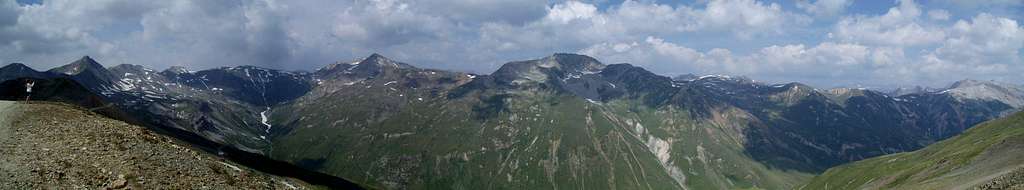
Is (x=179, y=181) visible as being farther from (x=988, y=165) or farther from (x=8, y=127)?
(x=988, y=165)

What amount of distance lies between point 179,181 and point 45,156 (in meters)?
11.1

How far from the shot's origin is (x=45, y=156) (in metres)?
48.9

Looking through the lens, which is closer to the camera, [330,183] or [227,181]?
[227,181]

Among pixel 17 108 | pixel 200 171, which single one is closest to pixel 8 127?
pixel 17 108

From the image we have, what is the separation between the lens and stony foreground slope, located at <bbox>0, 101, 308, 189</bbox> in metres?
45.7

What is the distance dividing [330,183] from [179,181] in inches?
5844

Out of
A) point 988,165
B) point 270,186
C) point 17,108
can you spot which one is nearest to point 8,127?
point 17,108

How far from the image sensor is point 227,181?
175 feet

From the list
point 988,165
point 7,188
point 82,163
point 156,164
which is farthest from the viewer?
point 988,165

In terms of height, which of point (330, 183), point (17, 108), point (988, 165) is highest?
point (17, 108)

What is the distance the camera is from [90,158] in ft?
162

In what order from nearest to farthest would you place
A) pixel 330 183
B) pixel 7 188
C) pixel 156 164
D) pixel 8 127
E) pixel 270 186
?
pixel 7 188 → pixel 156 164 → pixel 8 127 → pixel 270 186 → pixel 330 183

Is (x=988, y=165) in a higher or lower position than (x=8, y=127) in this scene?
lower

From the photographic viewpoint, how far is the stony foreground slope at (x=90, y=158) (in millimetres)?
45688
